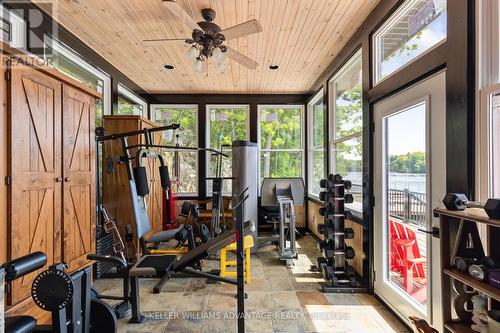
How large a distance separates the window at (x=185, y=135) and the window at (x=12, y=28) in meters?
3.27

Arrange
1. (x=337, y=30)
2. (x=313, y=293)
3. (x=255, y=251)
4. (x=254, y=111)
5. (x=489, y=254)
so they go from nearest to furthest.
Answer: (x=489, y=254) < (x=313, y=293) < (x=337, y=30) < (x=255, y=251) < (x=254, y=111)

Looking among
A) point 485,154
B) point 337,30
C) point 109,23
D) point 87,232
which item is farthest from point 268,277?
point 109,23

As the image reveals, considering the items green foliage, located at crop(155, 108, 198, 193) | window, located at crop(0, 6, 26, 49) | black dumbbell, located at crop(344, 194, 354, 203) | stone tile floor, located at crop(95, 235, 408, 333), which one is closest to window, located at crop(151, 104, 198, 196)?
green foliage, located at crop(155, 108, 198, 193)

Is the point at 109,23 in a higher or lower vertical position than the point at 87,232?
higher

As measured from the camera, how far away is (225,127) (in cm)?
601

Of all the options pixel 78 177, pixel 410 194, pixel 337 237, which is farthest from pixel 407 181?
pixel 78 177

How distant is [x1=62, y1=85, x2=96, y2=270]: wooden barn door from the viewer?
2.32 metres

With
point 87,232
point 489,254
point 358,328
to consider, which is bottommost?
point 358,328

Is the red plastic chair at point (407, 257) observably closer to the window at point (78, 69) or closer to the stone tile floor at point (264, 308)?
the stone tile floor at point (264, 308)

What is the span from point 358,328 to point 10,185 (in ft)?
9.65

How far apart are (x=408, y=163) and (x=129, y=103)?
475cm

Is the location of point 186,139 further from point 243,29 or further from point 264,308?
point 264,308

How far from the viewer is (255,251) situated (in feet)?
14.5

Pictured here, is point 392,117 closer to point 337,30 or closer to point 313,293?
point 337,30
